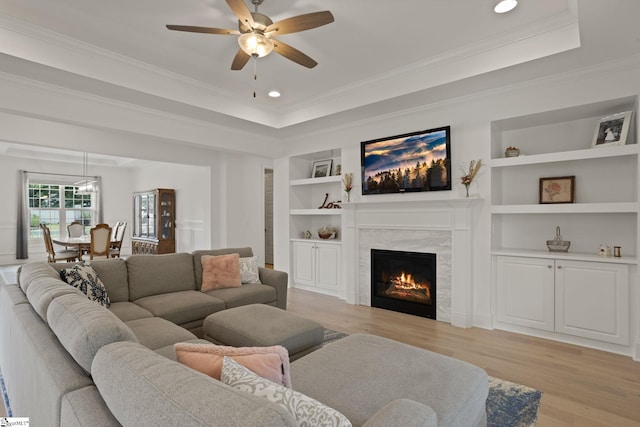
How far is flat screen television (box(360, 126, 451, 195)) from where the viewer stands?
4023 mm

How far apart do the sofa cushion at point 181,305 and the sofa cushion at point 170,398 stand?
2062 millimetres

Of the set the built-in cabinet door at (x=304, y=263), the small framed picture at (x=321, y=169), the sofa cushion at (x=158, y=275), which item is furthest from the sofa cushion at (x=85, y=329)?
the small framed picture at (x=321, y=169)

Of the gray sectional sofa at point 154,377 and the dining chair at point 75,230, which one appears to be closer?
the gray sectional sofa at point 154,377

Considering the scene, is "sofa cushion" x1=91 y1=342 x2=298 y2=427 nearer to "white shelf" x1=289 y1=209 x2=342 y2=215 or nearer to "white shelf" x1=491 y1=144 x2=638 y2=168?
"white shelf" x1=491 y1=144 x2=638 y2=168

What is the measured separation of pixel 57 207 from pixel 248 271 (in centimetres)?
780

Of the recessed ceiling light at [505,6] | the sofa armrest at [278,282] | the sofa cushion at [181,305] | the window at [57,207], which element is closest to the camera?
the recessed ceiling light at [505,6]

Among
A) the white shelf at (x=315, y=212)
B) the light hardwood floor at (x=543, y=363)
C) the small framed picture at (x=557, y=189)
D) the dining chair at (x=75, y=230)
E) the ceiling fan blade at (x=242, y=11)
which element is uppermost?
the ceiling fan blade at (x=242, y=11)

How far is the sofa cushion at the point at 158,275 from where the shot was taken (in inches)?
131

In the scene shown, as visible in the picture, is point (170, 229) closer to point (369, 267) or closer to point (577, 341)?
point (369, 267)

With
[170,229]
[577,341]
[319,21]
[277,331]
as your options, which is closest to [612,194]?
[577,341]

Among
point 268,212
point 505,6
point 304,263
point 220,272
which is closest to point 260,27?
point 505,6

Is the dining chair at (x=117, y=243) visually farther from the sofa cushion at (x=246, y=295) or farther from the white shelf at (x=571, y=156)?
the white shelf at (x=571, y=156)

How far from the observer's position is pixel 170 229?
7.77 m

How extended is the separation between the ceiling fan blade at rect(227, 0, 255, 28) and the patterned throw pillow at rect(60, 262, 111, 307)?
238 centimetres
